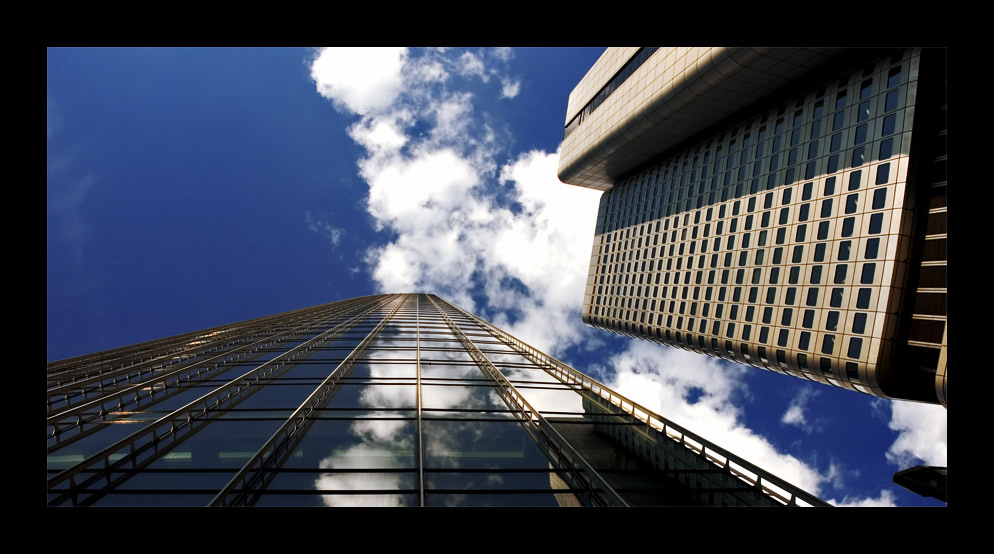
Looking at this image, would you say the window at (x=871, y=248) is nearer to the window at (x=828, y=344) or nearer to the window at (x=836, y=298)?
the window at (x=836, y=298)

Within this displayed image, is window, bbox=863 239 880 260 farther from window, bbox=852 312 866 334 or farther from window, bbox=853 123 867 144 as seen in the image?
window, bbox=853 123 867 144

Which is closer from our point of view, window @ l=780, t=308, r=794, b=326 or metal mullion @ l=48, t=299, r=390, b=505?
metal mullion @ l=48, t=299, r=390, b=505

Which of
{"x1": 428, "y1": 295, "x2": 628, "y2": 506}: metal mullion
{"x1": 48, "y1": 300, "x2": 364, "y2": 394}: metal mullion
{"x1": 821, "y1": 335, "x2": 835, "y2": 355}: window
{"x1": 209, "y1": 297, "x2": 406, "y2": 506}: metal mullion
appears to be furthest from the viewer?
{"x1": 821, "y1": 335, "x2": 835, "y2": 355}: window

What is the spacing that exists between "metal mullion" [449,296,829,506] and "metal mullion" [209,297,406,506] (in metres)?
9.53

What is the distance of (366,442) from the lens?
1095cm

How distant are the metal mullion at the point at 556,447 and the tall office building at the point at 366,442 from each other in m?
0.05

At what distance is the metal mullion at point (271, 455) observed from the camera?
8477 mm

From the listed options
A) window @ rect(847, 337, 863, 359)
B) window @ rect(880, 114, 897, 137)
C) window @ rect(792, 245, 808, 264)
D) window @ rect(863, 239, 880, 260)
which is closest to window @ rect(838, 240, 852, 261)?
window @ rect(863, 239, 880, 260)

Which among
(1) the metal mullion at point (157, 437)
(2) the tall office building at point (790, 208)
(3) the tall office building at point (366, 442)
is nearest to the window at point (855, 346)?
(2) the tall office building at point (790, 208)

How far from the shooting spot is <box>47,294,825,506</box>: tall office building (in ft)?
29.4

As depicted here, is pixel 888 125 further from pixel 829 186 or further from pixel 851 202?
pixel 851 202

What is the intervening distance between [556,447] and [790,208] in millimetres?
58766
